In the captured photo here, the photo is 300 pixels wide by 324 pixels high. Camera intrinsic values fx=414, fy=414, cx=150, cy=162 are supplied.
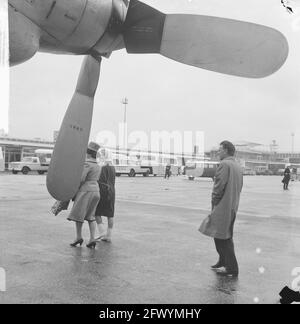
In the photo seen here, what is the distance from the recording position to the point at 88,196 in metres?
6.31

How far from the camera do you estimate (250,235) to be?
317 inches

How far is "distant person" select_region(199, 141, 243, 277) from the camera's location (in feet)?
16.7

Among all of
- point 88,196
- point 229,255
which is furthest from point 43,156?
point 229,255

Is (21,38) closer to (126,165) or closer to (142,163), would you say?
(126,165)

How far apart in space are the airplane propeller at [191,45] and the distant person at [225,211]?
1.50 m

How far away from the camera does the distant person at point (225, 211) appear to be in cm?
508

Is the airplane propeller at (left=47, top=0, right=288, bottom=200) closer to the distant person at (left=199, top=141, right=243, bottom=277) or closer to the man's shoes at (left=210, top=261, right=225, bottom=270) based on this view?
the distant person at (left=199, top=141, right=243, bottom=277)

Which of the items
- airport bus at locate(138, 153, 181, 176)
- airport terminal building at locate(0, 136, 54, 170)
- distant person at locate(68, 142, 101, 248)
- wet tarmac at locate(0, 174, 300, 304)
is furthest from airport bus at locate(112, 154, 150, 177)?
distant person at locate(68, 142, 101, 248)

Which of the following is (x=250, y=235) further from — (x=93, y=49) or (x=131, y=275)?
(x=93, y=49)

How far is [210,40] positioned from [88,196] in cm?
327

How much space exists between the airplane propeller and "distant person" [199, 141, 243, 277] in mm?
1497

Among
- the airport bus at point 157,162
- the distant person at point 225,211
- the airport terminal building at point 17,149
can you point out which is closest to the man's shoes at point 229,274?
the distant person at point 225,211

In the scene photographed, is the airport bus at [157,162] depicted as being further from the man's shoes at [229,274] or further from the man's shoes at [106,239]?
the man's shoes at [229,274]
